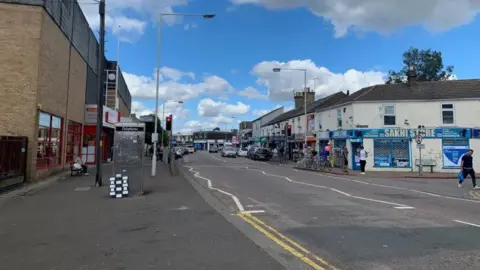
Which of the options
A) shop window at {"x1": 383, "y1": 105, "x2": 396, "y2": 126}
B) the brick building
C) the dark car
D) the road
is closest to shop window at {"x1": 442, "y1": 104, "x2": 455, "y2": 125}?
shop window at {"x1": 383, "y1": 105, "x2": 396, "y2": 126}

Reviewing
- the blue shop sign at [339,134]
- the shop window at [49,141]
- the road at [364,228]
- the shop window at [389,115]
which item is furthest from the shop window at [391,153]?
the shop window at [49,141]

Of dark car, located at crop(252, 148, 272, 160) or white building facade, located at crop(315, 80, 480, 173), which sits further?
dark car, located at crop(252, 148, 272, 160)

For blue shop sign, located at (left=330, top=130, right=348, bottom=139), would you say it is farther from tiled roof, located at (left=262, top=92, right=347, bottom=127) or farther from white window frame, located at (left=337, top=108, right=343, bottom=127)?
tiled roof, located at (left=262, top=92, right=347, bottom=127)

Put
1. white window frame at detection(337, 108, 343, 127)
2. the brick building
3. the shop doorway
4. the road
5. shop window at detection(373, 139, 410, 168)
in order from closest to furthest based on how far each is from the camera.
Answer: the road
the brick building
shop window at detection(373, 139, 410, 168)
the shop doorway
white window frame at detection(337, 108, 343, 127)

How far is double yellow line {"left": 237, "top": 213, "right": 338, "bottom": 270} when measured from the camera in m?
Result: 5.30

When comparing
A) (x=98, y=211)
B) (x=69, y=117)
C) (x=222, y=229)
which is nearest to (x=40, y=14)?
(x=69, y=117)

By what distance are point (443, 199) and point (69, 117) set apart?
20.2 m

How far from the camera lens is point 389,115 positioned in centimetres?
2834

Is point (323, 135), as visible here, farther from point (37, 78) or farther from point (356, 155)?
point (37, 78)

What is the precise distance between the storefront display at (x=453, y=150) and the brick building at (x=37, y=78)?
26106mm

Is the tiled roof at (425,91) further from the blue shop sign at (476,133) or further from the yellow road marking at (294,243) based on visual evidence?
the yellow road marking at (294,243)

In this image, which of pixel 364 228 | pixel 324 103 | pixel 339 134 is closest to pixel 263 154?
pixel 324 103

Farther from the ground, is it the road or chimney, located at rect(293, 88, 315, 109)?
chimney, located at rect(293, 88, 315, 109)

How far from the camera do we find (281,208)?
10062mm
